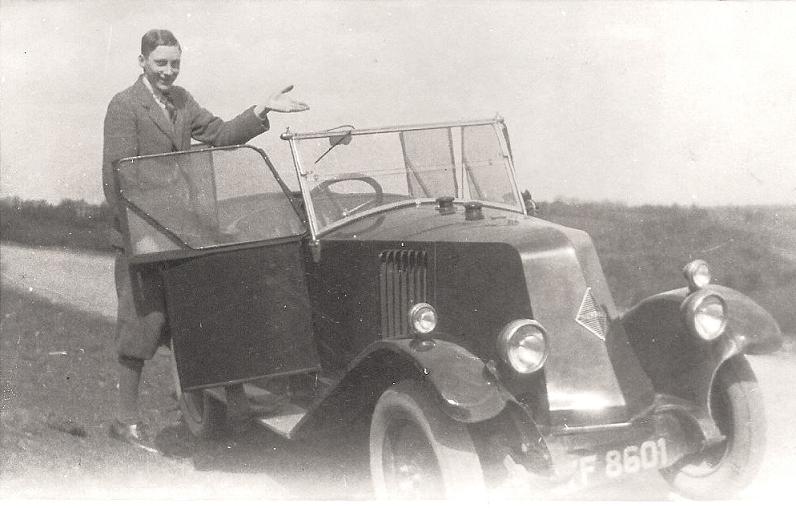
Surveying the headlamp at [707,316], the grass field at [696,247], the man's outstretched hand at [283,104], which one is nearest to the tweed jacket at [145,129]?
the man's outstretched hand at [283,104]

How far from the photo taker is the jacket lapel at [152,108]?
4.89 meters

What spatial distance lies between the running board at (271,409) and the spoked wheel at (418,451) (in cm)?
76

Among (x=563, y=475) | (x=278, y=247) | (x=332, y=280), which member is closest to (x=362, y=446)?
(x=332, y=280)

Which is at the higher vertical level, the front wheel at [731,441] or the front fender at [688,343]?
the front fender at [688,343]

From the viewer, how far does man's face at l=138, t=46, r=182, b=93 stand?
482cm

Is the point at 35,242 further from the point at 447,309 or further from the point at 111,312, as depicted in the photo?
the point at 447,309

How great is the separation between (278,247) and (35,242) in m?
9.79

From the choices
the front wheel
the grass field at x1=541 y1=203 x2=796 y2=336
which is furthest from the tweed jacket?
the grass field at x1=541 y1=203 x2=796 y2=336

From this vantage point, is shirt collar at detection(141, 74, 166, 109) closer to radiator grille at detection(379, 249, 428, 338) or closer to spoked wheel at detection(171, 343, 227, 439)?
spoked wheel at detection(171, 343, 227, 439)

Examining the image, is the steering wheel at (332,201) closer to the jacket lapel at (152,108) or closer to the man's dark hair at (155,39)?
the jacket lapel at (152,108)

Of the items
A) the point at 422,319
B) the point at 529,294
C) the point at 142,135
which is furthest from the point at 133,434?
the point at 529,294

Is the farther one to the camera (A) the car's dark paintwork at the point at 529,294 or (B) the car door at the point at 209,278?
(B) the car door at the point at 209,278

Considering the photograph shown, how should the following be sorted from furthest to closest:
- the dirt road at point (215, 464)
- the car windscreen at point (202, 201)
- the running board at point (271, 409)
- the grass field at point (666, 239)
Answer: the grass field at point (666, 239) < the car windscreen at point (202, 201) < the running board at point (271, 409) < the dirt road at point (215, 464)

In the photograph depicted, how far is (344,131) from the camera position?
173 inches
